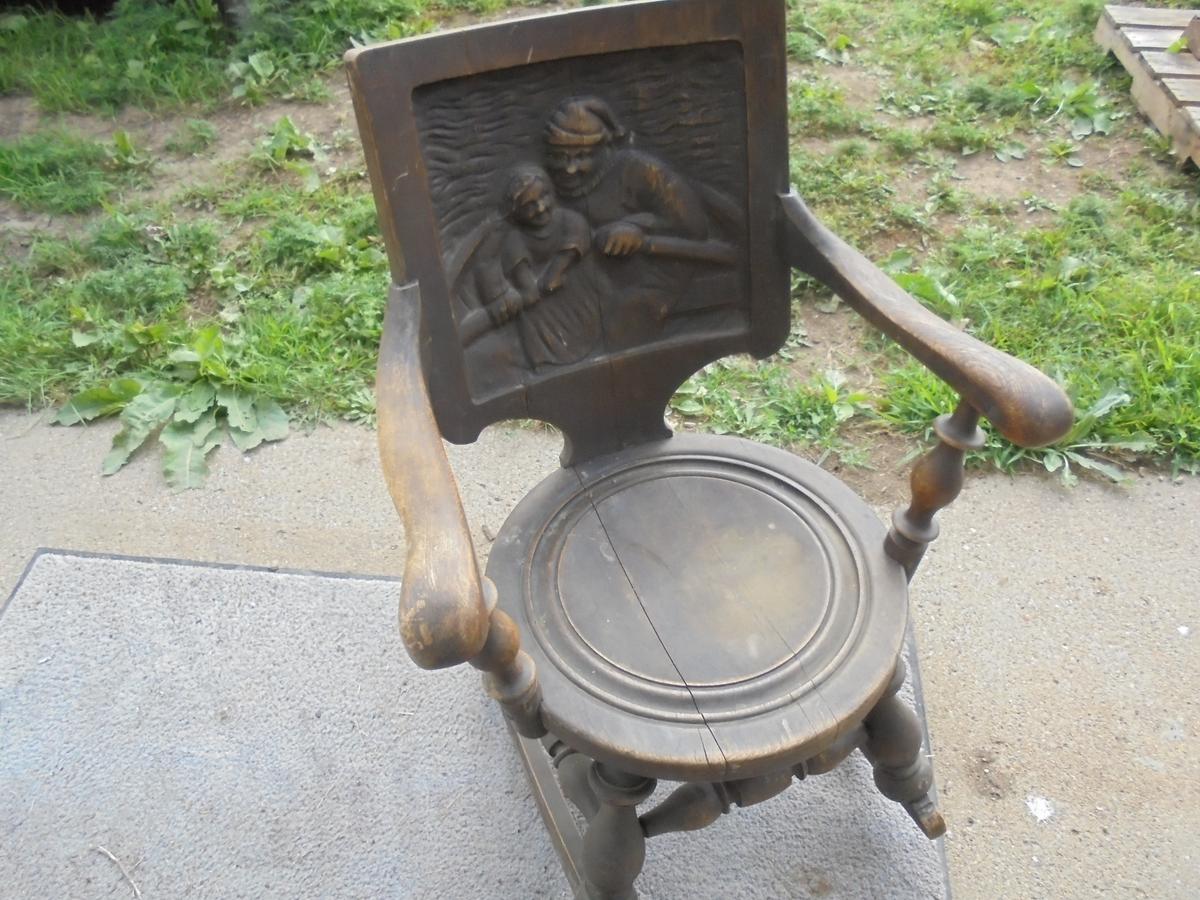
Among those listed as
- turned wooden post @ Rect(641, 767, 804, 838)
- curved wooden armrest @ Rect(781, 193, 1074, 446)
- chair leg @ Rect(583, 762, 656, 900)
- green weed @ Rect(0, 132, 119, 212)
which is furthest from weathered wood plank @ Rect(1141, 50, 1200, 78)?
green weed @ Rect(0, 132, 119, 212)

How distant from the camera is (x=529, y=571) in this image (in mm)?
1386

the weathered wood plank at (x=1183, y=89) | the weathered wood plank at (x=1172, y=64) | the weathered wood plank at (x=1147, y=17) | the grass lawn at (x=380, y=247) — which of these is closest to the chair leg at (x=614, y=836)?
the grass lawn at (x=380, y=247)

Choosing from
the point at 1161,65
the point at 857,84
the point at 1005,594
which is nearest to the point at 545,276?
the point at 1005,594

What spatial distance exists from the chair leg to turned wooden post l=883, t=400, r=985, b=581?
0.48 metres

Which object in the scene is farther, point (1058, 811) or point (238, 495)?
point (238, 495)

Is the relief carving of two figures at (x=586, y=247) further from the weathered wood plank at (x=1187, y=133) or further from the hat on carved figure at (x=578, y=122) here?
the weathered wood plank at (x=1187, y=133)

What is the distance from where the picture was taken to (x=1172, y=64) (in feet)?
11.3

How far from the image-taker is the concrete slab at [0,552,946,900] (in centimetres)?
163

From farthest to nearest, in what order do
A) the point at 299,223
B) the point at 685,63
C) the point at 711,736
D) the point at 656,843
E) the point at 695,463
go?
1. the point at 299,223
2. the point at 656,843
3. the point at 695,463
4. the point at 685,63
5. the point at 711,736

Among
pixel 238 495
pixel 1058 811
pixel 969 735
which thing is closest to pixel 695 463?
pixel 969 735

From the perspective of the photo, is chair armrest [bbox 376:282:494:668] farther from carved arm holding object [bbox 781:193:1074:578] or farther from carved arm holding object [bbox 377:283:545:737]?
carved arm holding object [bbox 781:193:1074:578]

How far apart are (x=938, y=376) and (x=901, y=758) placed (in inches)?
24.4

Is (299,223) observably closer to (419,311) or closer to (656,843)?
(419,311)

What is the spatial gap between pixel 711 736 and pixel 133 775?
1213 millimetres
